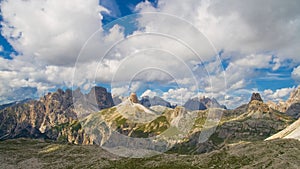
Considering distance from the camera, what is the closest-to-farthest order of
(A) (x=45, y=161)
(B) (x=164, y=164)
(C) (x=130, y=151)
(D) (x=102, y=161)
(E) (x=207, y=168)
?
1. (E) (x=207, y=168)
2. (B) (x=164, y=164)
3. (D) (x=102, y=161)
4. (A) (x=45, y=161)
5. (C) (x=130, y=151)

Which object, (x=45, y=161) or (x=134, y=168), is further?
(x=45, y=161)

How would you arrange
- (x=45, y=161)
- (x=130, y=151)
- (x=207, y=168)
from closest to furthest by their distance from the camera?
(x=207, y=168) → (x=45, y=161) → (x=130, y=151)

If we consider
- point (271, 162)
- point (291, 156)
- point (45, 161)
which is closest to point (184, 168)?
point (271, 162)

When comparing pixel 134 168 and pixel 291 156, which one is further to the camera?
pixel 134 168

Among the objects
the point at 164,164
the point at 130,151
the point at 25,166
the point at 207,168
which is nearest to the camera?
the point at 207,168

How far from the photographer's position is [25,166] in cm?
14738

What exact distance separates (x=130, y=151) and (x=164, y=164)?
198 feet

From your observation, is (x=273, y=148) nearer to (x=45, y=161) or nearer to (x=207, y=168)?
(x=207, y=168)

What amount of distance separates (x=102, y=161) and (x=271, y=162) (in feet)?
270

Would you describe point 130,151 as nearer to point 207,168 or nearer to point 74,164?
point 74,164

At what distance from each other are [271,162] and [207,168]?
24.8m

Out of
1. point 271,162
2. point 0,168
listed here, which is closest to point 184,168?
point 271,162

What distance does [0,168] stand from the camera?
474 feet

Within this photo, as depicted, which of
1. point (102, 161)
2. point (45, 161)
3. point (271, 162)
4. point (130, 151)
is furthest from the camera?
point (130, 151)
